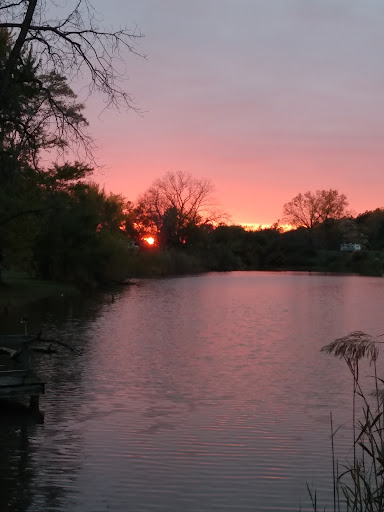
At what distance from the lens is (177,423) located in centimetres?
1491

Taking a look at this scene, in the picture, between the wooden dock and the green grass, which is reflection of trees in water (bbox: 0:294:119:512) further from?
the green grass

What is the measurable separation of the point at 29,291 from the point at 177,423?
37111 millimetres

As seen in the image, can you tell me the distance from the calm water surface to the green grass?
10.6 m

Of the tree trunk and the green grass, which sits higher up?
the tree trunk

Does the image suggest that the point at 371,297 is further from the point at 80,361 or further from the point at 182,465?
A: the point at 182,465

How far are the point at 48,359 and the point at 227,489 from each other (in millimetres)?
13745

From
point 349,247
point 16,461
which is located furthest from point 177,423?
point 349,247

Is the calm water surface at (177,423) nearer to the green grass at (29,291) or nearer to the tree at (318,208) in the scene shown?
the green grass at (29,291)

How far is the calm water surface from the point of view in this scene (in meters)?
10.4

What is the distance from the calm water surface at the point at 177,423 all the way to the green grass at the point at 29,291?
417 inches

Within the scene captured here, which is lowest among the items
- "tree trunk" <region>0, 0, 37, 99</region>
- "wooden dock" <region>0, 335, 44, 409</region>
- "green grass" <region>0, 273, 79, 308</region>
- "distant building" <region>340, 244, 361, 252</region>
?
"wooden dock" <region>0, 335, 44, 409</region>

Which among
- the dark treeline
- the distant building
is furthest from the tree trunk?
the distant building

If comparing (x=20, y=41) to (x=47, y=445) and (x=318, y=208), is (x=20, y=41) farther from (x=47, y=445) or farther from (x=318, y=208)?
(x=318, y=208)

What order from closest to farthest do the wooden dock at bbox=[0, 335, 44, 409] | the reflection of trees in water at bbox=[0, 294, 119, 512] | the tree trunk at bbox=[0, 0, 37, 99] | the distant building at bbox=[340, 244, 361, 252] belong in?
the reflection of trees in water at bbox=[0, 294, 119, 512], the tree trunk at bbox=[0, 0, 37, 99], the wooden dock at bbox=[0, 335, 44, 409], the distant building at bbox=[340, 244, 361, 252]
